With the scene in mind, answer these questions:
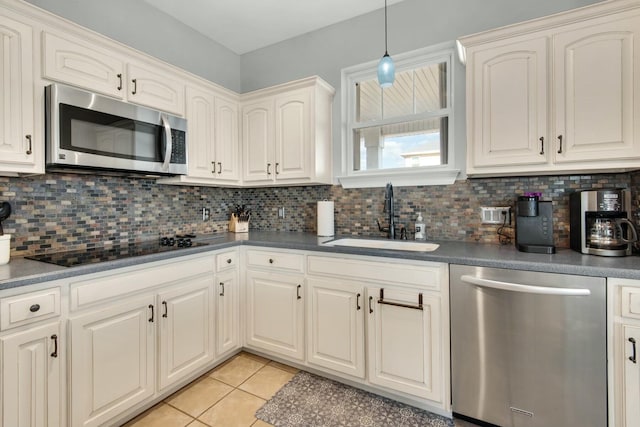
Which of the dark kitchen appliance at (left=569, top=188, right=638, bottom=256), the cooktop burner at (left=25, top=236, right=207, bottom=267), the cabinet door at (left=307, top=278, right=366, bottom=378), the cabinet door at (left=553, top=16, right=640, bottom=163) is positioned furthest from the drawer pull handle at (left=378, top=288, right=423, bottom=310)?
the cooktop burner at (left=25, top=236, right=207, bottom=267)

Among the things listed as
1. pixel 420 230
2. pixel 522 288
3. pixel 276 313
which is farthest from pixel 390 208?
pixel 276 313

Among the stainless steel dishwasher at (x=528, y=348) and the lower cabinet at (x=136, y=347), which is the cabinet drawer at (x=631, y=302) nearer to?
the stainless steel dishwasher at (x=528, y=348)

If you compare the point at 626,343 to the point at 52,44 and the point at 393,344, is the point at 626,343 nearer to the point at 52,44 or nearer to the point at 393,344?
the point at 393,344

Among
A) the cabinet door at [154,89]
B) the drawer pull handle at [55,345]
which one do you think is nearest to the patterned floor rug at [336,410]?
the drawer pull handle at [55,345]

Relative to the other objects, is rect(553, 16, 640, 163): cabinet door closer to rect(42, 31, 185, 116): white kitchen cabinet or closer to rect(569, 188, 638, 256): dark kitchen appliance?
rect(569, 188, 638, 256): dark kitchen appliance

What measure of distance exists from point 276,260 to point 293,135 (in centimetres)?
108

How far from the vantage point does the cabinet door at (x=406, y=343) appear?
167 centimetres

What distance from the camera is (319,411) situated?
5.69 feet

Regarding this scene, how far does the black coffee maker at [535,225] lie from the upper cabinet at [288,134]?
4.74 ft

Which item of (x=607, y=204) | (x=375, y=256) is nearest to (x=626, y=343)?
(x=607, y=204)

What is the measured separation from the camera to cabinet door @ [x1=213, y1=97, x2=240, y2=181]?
257cm

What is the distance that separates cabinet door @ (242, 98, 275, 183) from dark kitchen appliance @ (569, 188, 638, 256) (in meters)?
2.15

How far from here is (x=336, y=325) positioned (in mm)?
1959

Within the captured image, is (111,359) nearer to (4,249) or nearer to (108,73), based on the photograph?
(4,249)
